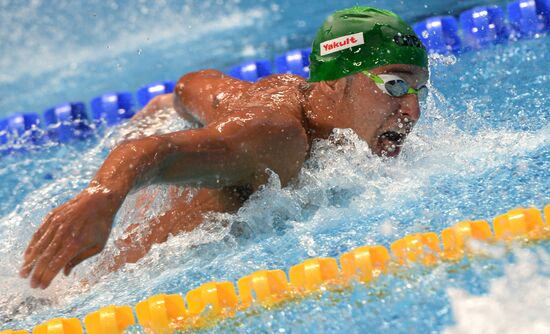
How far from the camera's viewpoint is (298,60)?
4.47 meters

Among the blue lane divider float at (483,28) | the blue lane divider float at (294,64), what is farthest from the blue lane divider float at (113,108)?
the blue lane divider float at (483,28)

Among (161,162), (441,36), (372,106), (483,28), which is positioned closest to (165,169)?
Result: (161,162)

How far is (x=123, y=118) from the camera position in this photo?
4590 millimetres

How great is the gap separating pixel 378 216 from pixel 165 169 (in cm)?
72

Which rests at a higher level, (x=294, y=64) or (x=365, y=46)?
(x=365, y=46)

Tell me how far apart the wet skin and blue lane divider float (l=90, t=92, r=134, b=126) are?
1750mm

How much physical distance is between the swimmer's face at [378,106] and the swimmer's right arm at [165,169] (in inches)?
10.3

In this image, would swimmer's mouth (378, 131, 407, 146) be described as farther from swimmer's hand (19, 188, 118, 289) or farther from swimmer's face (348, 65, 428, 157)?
swimmer's hand (19, 188, 118, 289)

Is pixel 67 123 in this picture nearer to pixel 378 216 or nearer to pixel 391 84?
pixel 391 84

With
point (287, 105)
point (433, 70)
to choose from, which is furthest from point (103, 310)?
point (433, 70)

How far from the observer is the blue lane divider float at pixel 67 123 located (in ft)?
14.8

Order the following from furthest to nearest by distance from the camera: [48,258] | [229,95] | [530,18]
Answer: [530,18], [229,95], [48,258]

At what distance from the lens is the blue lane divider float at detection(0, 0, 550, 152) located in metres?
4.39

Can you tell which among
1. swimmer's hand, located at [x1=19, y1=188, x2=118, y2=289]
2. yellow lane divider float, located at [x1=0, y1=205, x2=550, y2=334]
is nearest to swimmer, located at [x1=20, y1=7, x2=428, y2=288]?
swimmer's hand, located at [x1=19, y1=188, x2=118, y2=289]
